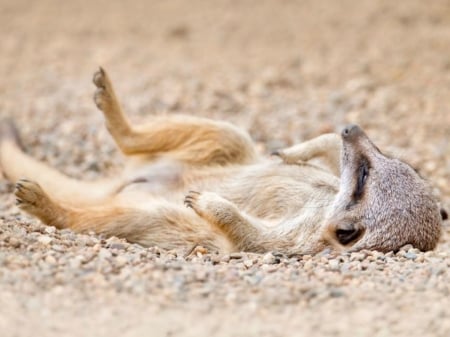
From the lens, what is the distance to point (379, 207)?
356 centimetres

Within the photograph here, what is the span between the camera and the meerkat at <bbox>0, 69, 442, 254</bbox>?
3541 millimetres

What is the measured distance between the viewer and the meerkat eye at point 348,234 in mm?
3545

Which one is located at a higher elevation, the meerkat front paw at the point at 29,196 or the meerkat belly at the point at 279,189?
the meerkat belly at the point at 279,189

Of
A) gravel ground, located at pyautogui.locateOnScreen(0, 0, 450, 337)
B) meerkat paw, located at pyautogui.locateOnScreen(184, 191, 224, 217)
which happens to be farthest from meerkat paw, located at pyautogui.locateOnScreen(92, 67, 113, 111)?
meerkat paw, located at pyautogui.locateOnScreen(184, 191, 224, 217)

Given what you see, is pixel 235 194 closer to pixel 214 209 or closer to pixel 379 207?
pixel 214 209

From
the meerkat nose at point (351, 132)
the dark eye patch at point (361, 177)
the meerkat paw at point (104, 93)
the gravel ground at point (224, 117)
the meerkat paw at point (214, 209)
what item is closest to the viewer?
the gravel ground at point (224, 117)

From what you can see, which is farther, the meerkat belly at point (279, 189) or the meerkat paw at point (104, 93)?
the meerkat paw at point (104, 93)

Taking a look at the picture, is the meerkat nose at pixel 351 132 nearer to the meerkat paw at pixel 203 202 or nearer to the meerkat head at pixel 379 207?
the meerkat head at pixel 379 207

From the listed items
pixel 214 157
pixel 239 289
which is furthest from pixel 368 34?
pixel 239 289

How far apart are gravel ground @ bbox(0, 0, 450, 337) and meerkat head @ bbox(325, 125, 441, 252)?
0.51 feet

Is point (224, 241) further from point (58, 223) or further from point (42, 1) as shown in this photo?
point (42, 1)

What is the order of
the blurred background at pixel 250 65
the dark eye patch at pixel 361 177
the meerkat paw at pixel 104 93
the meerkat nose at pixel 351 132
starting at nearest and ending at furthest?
the dark eye patch at pixel 361 177 → the meerkat nose at pixel 351 132 → the meerkat paw at pixel 104 93 → the blurred background at pixel 250 65

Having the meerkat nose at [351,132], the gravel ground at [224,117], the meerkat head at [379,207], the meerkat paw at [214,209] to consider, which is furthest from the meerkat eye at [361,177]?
the meerkat paw at [214,209]

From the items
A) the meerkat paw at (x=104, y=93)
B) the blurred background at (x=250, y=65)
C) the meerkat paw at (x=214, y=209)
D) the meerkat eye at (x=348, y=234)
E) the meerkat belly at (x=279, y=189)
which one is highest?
the blurred background at (x=250, y=65)
